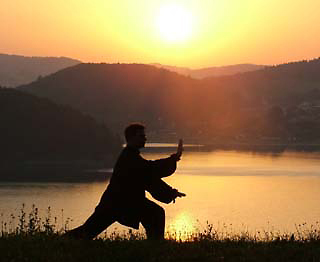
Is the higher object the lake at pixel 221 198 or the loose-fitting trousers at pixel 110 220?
the loose-fitting trousers at pixel 110 220

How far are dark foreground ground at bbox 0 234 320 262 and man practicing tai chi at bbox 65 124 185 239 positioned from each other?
0.29m

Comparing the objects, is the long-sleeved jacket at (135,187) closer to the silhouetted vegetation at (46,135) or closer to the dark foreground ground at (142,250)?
the dark foreground ground at (142,250)

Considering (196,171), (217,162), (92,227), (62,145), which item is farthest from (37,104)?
(92,227)

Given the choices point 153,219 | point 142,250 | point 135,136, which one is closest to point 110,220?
point 153,219

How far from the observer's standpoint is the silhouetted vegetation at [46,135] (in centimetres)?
14812

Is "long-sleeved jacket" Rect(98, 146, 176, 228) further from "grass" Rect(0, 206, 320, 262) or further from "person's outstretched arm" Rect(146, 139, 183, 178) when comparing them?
"grass" Rect(0, 206, 320, 262)

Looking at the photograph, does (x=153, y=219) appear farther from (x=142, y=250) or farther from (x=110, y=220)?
(x=142, y=250)

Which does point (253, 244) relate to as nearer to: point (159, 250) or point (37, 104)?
point (159, 250)

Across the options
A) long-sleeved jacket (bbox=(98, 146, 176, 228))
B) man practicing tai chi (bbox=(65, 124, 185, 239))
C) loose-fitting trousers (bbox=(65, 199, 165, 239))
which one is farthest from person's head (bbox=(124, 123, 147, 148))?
loose-fitting trousers (bbox=(65, 199, 165, 239))

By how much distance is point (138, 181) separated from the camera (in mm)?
8984

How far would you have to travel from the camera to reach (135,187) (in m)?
9.01

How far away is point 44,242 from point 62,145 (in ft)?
495

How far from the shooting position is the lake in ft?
168

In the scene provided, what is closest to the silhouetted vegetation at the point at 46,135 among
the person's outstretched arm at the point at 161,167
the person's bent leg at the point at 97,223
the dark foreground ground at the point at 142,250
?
the person's bent leg at the point at 97,223
